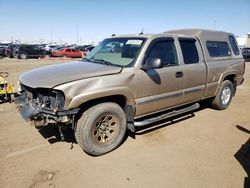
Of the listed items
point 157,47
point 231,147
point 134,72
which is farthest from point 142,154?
point 157,47

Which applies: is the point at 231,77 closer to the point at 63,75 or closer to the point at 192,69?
the point at 192,69

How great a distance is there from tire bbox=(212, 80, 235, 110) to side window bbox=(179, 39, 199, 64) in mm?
1494

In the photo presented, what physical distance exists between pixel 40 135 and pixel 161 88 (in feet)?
8.10

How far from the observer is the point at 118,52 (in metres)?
4.29

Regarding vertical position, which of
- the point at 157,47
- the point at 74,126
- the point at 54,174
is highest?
the point at 157,47

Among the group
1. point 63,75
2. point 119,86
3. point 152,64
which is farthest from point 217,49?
point 63,75

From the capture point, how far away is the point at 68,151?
3.79m

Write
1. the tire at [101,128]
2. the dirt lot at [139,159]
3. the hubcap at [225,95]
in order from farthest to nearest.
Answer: the hubcap at [225,95] < the tire at [101,128] < the dirt lot at [139,159]

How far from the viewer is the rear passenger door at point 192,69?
4.59 metres

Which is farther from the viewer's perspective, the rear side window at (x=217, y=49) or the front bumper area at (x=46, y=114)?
the rear side window at (x=217, y=49)

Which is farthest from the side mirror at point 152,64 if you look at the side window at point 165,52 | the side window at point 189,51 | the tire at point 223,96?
the tire at point 223,96

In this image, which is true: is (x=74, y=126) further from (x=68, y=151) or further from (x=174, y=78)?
(x=174, y=78)

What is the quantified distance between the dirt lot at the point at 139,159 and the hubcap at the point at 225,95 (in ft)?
3.94

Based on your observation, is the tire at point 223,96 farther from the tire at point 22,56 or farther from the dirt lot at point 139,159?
the tire at point 22,56
